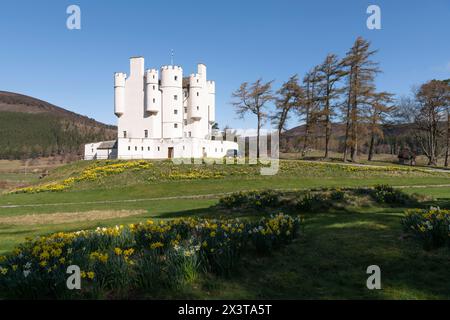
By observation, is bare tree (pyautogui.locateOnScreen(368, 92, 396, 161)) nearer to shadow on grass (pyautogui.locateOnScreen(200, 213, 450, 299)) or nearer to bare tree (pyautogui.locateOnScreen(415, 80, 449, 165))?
bare tree (pyautogui.locateOnScreen(415, 80, 449, 165))

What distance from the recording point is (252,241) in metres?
6.00

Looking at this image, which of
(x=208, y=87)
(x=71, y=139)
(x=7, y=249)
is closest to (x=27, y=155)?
(x=71, y=139)

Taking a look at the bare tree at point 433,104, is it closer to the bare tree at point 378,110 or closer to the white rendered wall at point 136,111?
the bare tree at point 378,110

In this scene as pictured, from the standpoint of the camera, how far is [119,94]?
173ft

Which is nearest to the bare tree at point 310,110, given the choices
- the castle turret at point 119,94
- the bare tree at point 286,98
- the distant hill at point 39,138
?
the bare tree at point 286,98

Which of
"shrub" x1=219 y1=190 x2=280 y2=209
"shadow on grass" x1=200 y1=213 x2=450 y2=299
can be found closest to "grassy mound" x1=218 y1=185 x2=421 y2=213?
"shrub" x1=219 y1=190 x2=280 y2=209

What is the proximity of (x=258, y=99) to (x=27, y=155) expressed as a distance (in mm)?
134792

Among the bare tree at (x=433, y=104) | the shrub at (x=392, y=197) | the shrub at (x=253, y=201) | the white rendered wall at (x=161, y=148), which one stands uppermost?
the bare tree at (x=433, y=104)

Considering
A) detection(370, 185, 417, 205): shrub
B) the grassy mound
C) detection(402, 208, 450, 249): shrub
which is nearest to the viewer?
detection(402, 208, 450, 249): shrub

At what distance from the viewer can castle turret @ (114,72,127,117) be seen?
173ft

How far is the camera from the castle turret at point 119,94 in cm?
5280

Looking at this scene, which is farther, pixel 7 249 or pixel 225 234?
pixel 7 249

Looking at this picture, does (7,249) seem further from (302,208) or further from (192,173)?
(192,173)

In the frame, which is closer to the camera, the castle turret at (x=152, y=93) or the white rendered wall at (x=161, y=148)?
Result: the white rendered wall at (x=161, y=148)
